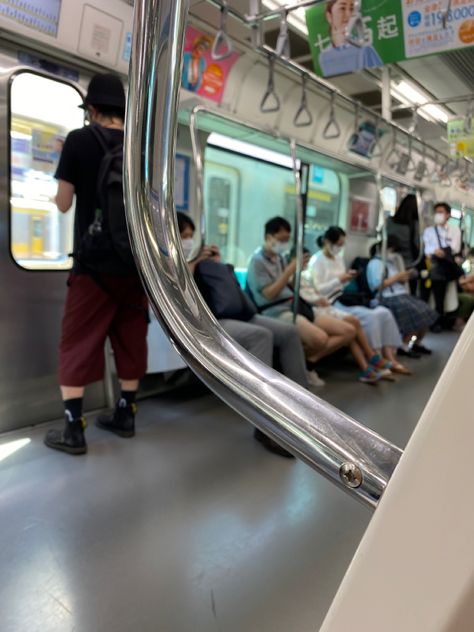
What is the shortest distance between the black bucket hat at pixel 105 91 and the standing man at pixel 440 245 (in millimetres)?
5486

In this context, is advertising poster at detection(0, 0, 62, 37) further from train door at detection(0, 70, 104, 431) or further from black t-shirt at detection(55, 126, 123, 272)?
black t-shirt at detection(55, 126, 123, 272)

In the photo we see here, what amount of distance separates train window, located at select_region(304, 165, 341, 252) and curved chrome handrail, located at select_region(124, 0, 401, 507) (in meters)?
5.02

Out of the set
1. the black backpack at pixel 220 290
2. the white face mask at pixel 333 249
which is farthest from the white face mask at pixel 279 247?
the white face mask at pixel 333 249

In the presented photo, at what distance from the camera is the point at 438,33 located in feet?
9.65

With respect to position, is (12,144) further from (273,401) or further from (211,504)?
(273,401)

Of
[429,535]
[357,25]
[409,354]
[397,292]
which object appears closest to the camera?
[429,535]

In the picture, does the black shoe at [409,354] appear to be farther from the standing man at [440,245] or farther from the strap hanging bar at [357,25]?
the strap hanging bar at [357,25]

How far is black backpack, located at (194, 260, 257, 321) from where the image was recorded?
3.31 metres

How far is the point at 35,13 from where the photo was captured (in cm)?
252

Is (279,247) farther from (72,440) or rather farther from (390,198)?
(390,198)

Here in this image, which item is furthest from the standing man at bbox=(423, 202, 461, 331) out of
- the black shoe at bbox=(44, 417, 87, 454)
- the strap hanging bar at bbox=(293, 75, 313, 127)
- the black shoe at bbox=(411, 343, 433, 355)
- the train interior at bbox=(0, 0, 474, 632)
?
the black shoe at bbox=(44, 417, 87, 454)

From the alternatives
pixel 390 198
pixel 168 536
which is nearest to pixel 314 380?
pixel 168 536

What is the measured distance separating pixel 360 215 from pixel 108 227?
14.5 ft

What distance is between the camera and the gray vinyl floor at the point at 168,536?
1.46m
